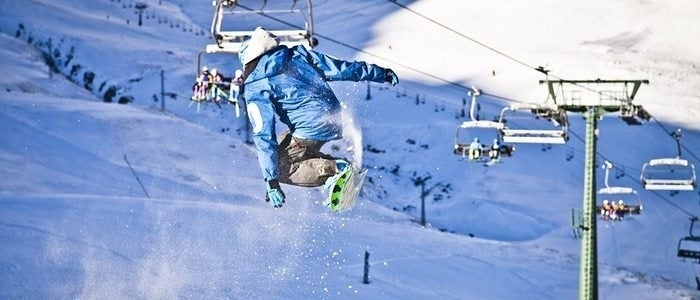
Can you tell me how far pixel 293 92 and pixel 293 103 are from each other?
0.15m

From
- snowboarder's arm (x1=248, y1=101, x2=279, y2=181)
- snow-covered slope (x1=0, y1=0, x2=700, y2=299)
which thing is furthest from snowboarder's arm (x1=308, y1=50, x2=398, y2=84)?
snow-covered slope (x1=0, y1=0, x2=700, y2=299)

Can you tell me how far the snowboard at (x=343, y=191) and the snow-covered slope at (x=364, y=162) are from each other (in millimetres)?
702

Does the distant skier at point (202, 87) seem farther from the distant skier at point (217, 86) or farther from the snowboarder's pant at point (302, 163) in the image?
the snowboarder's pant at point (302, 163)

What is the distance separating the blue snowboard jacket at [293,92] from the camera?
32.9ft

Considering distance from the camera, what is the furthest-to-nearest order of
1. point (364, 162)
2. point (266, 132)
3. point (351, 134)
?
point (364, 162)
point (351, 134)
point (266, 132)

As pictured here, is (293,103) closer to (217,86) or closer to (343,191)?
(343,191)

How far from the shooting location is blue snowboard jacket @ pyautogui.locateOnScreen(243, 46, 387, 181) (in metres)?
10.0

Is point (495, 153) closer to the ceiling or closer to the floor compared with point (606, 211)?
closer to the ceiling

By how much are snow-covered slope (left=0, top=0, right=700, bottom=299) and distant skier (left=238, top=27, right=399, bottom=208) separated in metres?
0.76

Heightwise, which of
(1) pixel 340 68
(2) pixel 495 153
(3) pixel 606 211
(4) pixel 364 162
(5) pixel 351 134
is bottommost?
→ (4) pixel 364 162

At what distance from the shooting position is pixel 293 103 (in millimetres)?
10375

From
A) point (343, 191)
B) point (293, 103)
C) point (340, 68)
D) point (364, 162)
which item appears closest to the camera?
point (340, 68)

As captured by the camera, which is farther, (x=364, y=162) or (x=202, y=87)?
(x=364, y=162)

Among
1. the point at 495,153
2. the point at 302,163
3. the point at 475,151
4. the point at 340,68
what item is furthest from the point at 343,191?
the point at 475,151
